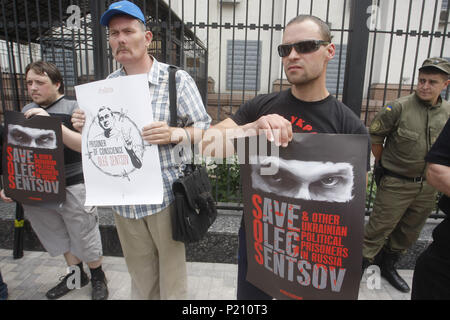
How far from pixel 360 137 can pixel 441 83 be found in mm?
2075

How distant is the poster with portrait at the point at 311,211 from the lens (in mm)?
1244

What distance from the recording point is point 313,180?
127 centimetres

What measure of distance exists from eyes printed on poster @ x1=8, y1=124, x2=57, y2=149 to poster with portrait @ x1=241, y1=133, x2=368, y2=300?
1.56 metres

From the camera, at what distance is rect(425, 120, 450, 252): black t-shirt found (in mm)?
1302

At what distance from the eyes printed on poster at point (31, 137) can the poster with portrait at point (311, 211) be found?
1562 mm

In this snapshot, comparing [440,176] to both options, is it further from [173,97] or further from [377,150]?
[377,150]

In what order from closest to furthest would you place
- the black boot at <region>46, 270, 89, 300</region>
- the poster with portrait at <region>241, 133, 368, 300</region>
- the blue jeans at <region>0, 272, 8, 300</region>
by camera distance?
the poster with portrait at <region>241, 133, 368, 300</region> → the blue jeans at <region>0, 272, 8, 300</region> → the black boot at <region>46, 270, 89, 300</region>

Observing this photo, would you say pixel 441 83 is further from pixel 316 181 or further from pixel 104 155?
pixel 104 155

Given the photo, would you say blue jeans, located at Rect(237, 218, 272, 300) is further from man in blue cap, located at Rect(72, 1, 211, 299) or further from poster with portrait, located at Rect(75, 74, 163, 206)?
poster with portrait, located at Rect(75, 74, 163, 206)

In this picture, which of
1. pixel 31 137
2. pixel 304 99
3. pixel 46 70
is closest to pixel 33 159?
pixel 31 137

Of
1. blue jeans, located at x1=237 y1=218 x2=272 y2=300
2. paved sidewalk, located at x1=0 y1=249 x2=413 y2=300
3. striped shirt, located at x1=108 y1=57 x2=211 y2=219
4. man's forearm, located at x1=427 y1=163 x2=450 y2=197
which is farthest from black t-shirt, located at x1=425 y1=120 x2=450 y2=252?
paved sidewalk, located at x1=0 y1=249 x2=413 y2=300

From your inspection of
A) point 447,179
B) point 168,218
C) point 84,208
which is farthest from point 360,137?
point 84,208

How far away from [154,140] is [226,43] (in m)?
6.48

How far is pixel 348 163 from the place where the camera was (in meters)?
1.24
